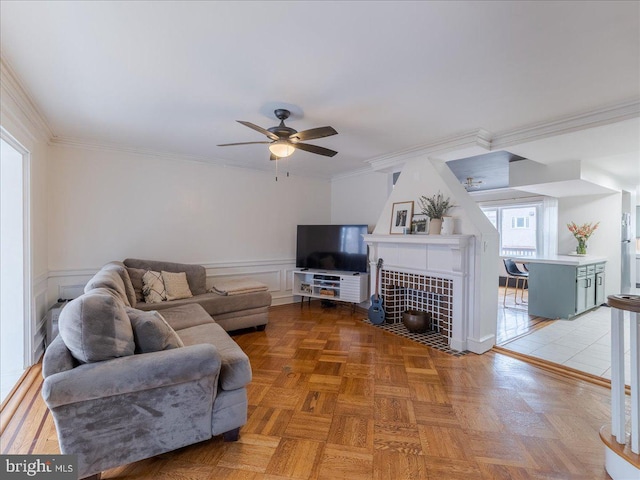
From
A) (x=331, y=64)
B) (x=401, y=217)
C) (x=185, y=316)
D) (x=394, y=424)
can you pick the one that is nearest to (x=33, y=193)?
(x=185, y=316)

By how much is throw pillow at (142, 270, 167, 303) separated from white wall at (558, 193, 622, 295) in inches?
277

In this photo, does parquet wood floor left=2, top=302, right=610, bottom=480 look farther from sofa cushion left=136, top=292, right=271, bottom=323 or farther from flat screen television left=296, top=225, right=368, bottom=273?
flat screen television left=296, top=225, right=368, bottom=273

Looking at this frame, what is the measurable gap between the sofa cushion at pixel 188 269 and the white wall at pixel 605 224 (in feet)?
21.8

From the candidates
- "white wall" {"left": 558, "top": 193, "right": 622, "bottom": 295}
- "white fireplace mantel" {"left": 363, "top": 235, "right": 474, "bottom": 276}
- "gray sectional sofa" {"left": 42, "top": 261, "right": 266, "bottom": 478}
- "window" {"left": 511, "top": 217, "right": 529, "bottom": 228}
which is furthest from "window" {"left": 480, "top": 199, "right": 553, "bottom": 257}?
"gray sectional sofa" {"left": 42, "top": 261, "right": 266, "bottom": 478}

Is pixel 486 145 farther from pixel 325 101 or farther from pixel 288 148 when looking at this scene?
pixel 288 148

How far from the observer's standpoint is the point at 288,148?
2.62m

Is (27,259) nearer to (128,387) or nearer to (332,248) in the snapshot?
(128,387)

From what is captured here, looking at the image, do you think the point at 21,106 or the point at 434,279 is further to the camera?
the point at 434,279

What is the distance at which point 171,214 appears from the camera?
13.5ft

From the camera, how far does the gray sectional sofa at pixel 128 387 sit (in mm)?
1407

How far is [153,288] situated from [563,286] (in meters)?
5.68

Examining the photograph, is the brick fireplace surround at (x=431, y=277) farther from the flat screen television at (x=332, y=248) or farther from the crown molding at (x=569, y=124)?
the crown molding at (x=569, y=124)

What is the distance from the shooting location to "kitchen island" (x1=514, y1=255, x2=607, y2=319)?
439 centimetres

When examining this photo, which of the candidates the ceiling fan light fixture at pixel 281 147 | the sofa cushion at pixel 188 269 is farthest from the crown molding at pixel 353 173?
the sofa cushion at pixel 188 269
